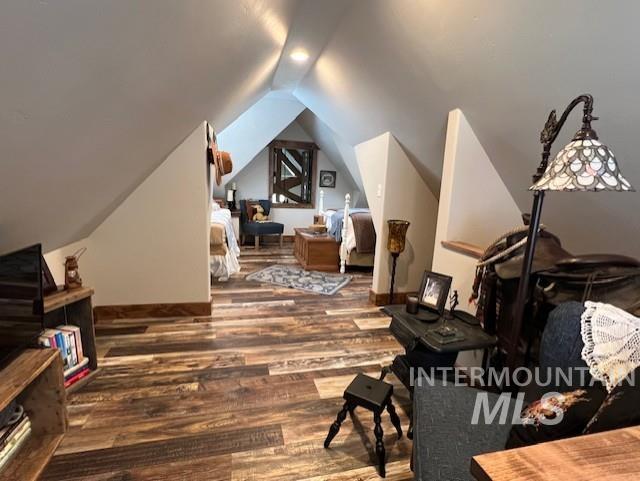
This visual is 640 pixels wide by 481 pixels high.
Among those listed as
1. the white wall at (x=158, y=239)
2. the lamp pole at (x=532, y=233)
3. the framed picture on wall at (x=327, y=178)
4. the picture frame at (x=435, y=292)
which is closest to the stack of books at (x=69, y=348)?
the white wall at (x=158, y=239)

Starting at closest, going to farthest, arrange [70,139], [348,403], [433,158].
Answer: [70,139]
[348,403]
[433,158]

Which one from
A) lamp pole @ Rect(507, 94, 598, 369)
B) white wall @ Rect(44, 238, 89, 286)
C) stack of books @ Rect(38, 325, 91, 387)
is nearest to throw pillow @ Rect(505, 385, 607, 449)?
lamp pole @ Rect(507, 94, 598, 369)

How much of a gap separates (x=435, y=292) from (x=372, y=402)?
73 centimetres

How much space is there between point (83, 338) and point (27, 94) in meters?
1.76

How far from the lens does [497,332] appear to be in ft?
5.48

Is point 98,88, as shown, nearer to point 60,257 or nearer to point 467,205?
point 60,257

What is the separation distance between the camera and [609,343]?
958 millimetres

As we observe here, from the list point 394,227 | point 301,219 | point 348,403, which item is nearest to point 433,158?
point 394,227

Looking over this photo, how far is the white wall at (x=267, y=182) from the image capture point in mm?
6832

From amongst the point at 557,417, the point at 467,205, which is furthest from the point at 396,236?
the point at 557,417

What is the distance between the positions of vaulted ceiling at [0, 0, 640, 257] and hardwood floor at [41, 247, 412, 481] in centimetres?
102

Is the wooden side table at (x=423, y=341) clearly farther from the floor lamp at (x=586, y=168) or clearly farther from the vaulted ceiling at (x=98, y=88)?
the vaulted ceiling at (x=98, y=88)

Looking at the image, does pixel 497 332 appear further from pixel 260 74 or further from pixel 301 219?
pixel 301 219

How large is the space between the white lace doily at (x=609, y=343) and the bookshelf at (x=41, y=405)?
207cm
